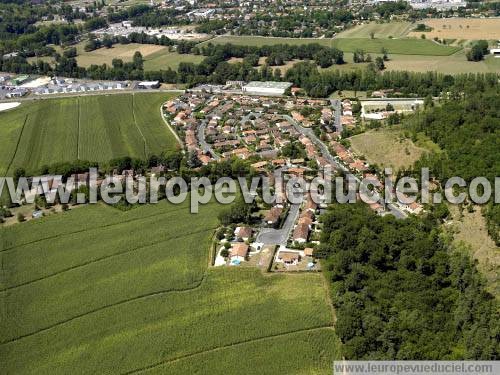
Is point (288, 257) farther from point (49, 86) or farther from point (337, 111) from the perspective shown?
point (49, 86)

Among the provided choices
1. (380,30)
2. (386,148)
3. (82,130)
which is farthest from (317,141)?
(380,30)

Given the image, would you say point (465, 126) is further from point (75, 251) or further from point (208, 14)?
point (208, 14)

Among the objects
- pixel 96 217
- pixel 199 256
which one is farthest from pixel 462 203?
pixel 96 217

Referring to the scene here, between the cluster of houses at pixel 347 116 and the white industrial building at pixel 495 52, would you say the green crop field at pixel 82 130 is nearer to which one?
the cluster of houses at pixel 347 116

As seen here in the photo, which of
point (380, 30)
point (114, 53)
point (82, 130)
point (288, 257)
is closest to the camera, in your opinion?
point (288, 257)

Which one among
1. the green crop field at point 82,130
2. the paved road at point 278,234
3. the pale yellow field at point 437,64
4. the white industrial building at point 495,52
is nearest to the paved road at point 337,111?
the pale yellow field at point 437,64

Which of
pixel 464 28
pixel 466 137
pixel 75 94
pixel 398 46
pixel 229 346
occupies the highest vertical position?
pixel 464 28

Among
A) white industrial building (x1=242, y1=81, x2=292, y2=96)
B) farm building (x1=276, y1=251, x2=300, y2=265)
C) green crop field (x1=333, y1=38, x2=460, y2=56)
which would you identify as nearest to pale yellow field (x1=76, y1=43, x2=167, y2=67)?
white industrial building (x1=242, y1=81, x2=292, y2=96)
